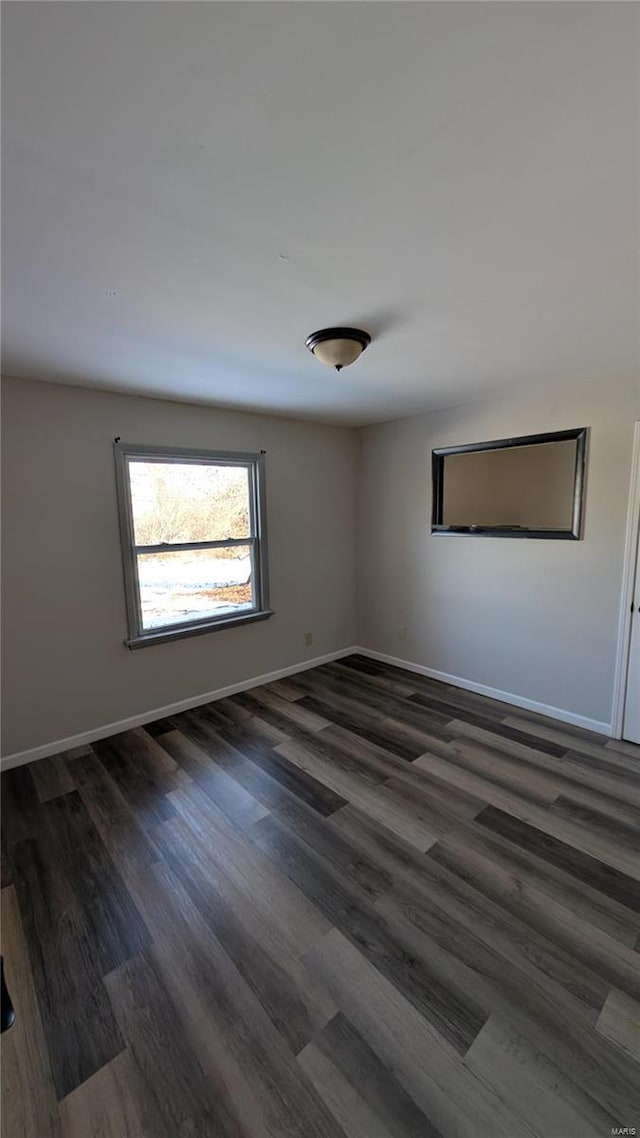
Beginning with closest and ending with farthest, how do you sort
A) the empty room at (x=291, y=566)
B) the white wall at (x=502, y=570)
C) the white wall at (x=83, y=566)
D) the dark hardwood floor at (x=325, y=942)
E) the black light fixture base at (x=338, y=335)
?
the empty room at (x=291, y=566) < the dark hardwood floor at (x=325, y=942) < the black light fixture base at (x=338, y=335) < the white wall at (x=83, y=566) < the white wall at (x=502, y=570)

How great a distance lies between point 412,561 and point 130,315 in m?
3.02

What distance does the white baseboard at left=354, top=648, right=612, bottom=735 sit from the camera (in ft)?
9.93

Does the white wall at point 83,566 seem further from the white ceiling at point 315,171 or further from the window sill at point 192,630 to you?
the white ceiling at point 315,171

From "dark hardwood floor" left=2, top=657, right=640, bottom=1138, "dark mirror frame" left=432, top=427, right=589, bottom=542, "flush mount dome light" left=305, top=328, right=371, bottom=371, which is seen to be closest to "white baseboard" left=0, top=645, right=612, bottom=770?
"dark hardwood floor" left=2, top=657, right=640, bottom=1138

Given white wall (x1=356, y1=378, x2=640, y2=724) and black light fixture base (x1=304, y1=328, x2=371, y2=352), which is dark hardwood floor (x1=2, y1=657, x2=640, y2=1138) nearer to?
white wall (x1=356, y1=378, x2=640, y2=724)

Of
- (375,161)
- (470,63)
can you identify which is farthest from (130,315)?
(470,63)

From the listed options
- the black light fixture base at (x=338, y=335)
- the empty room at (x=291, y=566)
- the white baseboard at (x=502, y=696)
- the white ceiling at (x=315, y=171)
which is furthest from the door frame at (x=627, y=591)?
the black light fixture base at (x=338, y=335)

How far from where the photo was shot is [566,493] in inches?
119

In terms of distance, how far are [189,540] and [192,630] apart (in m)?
0.73

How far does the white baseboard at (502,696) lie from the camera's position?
303 centimetres

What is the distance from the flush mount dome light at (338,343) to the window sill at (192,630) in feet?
7.48

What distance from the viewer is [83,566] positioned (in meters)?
2.89

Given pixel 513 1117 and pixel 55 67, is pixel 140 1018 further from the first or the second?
pixel 55 67

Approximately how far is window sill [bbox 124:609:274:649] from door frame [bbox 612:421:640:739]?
2.71 metres
